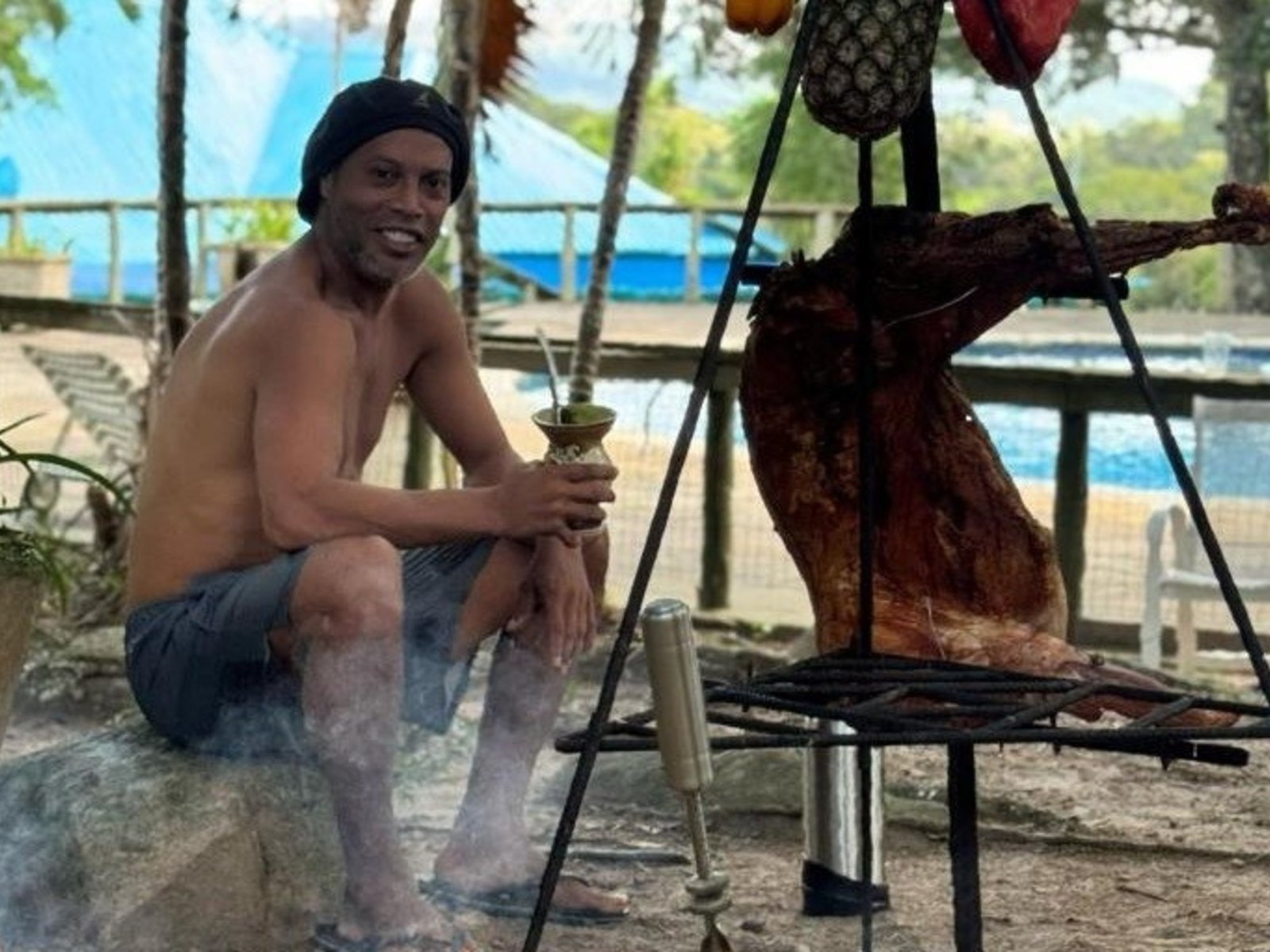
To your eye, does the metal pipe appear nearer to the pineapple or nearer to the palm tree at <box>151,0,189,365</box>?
the pineapple

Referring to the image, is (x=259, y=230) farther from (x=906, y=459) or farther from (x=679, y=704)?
(x=679, y=704)

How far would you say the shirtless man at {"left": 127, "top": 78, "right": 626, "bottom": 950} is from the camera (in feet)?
13.8

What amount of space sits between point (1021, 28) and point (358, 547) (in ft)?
4.71

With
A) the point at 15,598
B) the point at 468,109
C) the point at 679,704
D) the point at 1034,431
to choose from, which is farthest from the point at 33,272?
the point at 679,704

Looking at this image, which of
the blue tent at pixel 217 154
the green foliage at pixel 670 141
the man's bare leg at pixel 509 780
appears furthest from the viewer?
the green foliage at pixel 670 141

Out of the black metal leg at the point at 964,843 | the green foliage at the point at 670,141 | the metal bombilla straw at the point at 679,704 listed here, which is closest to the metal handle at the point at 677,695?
the metal bombilla straw at the point at 679,704

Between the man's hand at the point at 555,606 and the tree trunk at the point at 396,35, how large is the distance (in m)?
2.66

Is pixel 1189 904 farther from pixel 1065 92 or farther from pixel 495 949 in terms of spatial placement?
pixel 1065 92

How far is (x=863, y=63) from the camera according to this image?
357cm

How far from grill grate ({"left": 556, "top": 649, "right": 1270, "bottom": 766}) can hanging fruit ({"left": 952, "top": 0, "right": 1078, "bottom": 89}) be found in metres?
0.90

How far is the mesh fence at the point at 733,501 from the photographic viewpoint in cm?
858

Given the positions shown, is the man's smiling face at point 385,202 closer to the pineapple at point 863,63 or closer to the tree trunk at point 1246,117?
the pineapple at point 863,63

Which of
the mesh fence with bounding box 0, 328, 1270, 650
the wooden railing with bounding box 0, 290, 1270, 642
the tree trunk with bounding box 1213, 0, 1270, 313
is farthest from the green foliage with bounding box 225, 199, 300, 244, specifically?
the wooden railing with bounding box 0, 290, 1270, 642

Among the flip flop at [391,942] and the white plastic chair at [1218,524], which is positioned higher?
the white plastic chair at [1218,524]
